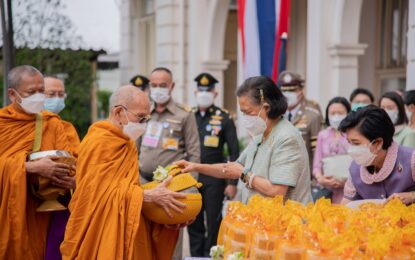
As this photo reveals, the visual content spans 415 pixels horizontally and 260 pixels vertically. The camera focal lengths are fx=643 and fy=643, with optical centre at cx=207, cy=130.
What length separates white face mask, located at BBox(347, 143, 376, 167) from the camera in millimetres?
3219

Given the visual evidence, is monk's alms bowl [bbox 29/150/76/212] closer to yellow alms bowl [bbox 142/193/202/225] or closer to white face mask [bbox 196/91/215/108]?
yellow alms bowl [bbox 142/193/202/225]

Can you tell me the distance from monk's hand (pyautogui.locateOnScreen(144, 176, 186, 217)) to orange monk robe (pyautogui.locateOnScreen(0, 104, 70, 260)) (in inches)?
42.6

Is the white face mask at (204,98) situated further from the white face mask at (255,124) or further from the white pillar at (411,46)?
the white face mask at (255,124)

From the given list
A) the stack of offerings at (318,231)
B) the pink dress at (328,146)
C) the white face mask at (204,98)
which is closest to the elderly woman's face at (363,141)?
the stack of offerings at (318,231)

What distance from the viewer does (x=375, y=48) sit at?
9883 millimetres

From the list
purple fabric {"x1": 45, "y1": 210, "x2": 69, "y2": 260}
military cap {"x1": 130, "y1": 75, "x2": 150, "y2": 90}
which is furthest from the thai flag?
military cap {"x1": 130, "y1": 75, "x2": 150, "y2": 90}

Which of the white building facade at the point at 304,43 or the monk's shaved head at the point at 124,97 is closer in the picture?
the monk's shaved head at the point at 124,97

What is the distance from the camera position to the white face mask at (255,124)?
3504mm

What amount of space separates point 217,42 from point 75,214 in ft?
27.2

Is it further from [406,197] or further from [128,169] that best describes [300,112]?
[406,197]

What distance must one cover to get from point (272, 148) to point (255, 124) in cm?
16

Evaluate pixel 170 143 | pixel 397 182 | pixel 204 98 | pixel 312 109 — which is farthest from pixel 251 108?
pixel 204 98

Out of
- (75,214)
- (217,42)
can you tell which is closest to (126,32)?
(217,42)

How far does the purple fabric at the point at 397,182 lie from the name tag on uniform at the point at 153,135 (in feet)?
8.23
